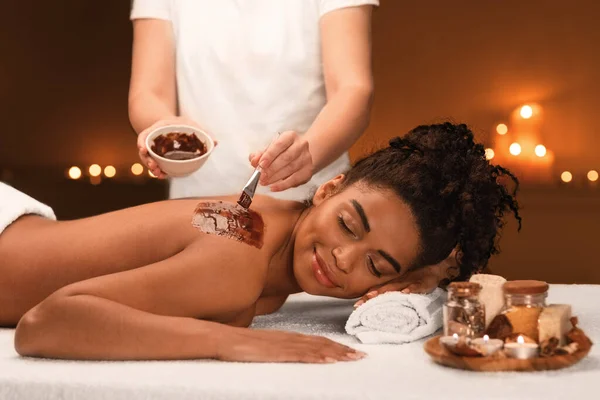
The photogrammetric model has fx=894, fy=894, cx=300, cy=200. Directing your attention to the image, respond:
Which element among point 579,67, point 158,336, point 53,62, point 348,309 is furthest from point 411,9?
point 158,336

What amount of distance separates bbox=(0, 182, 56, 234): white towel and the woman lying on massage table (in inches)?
0.8

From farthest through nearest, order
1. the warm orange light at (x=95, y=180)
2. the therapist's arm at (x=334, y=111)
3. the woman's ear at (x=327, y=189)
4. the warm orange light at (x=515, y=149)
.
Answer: the warm orange light at (x=95, y=180), the warm orange light at (x=515, y=149), the woman's ear at (x=327, y=189), the therapist's arm at (x=334, y=111)

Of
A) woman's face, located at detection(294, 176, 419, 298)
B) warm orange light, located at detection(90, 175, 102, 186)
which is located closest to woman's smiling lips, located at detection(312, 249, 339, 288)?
woman's face, located at detection(294, 176, 419, 298)

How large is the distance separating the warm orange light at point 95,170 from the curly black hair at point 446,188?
8.06 feet

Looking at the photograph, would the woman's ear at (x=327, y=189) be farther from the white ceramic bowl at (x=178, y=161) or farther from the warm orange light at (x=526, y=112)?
the warm orange light at (x=526, y=112)

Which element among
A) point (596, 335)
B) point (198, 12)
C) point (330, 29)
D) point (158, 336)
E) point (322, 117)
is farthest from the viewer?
point (198, 12)

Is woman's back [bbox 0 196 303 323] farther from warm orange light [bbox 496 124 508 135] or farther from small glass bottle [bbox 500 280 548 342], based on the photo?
warm orange light [bbox 496 124 508 135]

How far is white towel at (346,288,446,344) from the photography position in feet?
5.40

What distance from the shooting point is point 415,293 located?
5.87 ft

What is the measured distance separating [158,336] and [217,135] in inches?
37.6

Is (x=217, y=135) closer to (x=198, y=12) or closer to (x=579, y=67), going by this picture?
(x=198, y=12)

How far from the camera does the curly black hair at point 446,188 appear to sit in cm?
175

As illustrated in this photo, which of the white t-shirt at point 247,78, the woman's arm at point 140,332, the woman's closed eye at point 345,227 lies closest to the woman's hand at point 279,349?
the woman's arm at point 140,332

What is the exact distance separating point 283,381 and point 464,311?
36 cm
